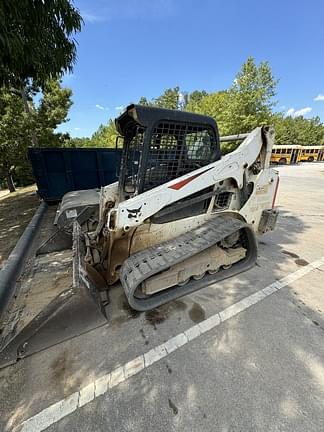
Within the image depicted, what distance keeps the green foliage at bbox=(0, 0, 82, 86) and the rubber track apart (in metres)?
3.27

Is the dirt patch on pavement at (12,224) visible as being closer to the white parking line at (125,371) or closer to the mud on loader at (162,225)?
the mud on loader at (162,225)

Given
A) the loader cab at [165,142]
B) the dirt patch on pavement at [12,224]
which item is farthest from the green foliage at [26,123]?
the loader cab at [165,142]

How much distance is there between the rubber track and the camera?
235 cm

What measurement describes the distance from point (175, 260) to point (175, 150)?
1.43 meters

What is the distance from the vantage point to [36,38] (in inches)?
132

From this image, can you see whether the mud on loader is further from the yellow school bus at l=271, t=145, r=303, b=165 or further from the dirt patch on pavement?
the yellow school bus at l=271, t=145, r=303, b=165

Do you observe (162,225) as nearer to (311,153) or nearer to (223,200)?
(223,200)

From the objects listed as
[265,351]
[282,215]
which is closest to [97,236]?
[265,351]

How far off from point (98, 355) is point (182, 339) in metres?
0.86

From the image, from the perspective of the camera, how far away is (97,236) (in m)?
3.33

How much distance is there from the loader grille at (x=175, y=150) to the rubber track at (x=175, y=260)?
33.1 inches

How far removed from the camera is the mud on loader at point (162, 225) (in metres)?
2.27

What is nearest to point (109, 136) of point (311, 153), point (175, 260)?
point (175, 260)

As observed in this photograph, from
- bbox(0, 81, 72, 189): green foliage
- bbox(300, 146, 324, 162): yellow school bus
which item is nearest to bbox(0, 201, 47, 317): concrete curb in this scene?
bbox(0, 81, 72, 189): green foliage
